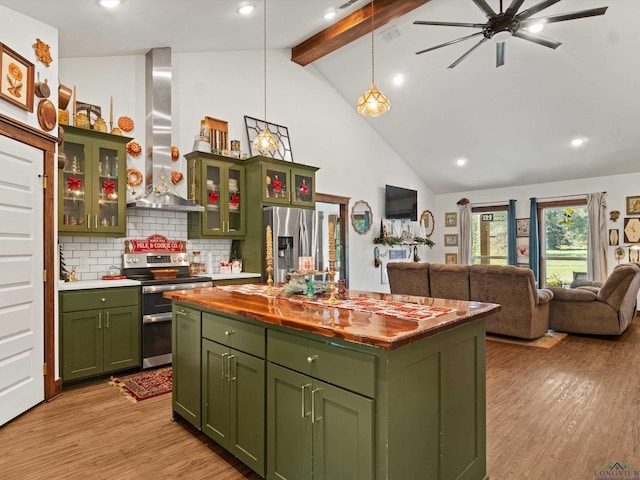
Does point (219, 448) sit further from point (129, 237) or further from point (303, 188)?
point (303, 188)

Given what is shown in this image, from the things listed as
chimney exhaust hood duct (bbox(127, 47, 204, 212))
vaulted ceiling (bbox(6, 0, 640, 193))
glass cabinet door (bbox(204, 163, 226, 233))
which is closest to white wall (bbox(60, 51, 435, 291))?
chimney exhaust hood duct (bbox(127, 47, 204, 212))

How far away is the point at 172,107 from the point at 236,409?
3.95m

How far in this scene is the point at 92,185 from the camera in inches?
154

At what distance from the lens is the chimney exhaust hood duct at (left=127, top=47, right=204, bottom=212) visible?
452 cm

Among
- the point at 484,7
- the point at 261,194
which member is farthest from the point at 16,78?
the point at 484,7

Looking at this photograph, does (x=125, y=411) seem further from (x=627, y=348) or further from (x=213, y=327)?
(x=627, y=348)

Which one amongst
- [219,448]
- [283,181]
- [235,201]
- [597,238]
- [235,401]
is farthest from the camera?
[597,238]

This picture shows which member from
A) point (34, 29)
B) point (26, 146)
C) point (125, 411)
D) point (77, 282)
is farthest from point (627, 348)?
point (34, 29)

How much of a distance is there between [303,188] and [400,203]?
312cm

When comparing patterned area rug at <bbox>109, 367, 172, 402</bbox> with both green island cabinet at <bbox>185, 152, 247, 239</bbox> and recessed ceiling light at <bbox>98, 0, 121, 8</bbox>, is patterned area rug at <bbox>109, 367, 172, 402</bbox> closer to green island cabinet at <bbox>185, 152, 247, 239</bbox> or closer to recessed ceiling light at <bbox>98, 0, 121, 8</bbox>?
green island cabinet at <bbox>185, 152, 247, 239</bbox>

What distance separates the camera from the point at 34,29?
318 centimetres

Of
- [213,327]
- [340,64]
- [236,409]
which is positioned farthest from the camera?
[340,64]

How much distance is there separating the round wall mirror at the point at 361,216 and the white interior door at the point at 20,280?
4934 mm

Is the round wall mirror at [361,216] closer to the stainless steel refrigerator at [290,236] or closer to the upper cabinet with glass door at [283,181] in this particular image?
the upper cabinet with glass door at [283,181]
